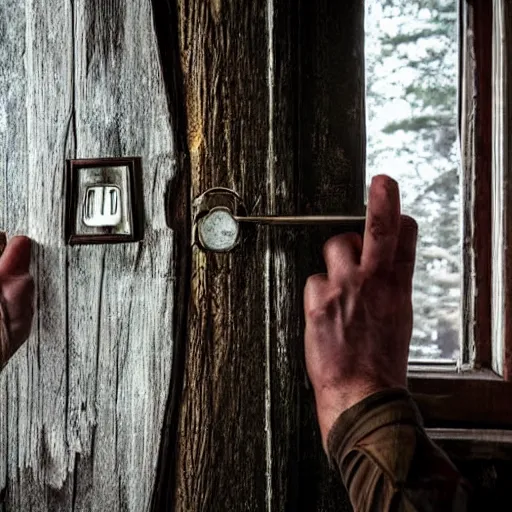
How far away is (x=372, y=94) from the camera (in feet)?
2.98

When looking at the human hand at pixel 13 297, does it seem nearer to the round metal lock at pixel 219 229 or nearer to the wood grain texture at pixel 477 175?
the round metal lock at pixel 219 229

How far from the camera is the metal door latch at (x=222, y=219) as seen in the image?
32.3 inches

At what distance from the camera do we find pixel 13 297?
88 centimetres

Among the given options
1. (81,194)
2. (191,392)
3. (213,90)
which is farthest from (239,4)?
(191,392)

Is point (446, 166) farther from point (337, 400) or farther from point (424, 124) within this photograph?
point (337, 400)

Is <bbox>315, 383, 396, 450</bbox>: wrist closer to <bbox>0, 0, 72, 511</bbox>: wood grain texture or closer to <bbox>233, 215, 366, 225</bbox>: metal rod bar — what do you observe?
<bbox>233, 215, 366, 225</bbox>: metal rod bar

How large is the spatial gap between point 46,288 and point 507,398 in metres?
0.75

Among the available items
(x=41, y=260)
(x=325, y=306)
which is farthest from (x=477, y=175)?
(x=41, y=260)

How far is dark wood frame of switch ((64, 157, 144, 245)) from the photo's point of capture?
0.86m

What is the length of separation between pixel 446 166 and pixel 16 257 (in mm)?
704

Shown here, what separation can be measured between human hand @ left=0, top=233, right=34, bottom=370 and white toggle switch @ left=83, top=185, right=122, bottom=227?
0.38 ft

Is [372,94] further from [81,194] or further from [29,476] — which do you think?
[29,476]

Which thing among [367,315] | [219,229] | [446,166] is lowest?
[367,315]

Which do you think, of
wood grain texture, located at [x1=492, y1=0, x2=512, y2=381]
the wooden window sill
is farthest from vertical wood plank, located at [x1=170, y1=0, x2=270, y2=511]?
wood grain texture, located at [x1=492, y1=0, x2=512, y2=381]
